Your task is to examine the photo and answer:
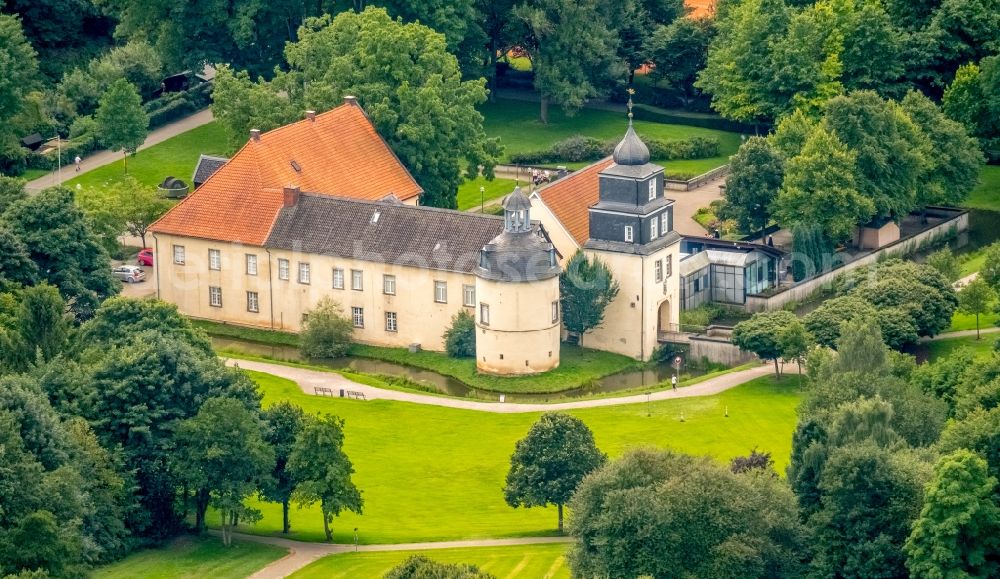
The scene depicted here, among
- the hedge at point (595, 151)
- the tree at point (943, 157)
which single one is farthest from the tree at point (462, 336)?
the hedge at point (595, 151)

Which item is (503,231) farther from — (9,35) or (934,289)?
(9,35)

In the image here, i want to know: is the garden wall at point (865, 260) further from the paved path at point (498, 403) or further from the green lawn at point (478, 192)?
the green lawn at point (478, 192)

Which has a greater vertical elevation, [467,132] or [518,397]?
[467,132]

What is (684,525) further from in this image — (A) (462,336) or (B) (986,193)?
(B) (986,193)

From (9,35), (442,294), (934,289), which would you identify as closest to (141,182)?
(9,35)

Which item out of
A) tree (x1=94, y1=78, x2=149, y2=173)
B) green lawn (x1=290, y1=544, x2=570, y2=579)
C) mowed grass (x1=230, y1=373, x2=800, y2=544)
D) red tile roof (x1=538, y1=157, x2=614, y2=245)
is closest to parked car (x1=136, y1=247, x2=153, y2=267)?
tree (x1=94, y1=78, x2=149, y2=173)

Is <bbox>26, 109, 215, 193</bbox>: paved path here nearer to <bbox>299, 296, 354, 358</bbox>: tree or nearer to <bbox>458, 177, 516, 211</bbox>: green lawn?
<bbox>458, 177, 516, 211</bbox>: green lawn

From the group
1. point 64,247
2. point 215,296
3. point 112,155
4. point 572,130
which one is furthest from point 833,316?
point 112,155
